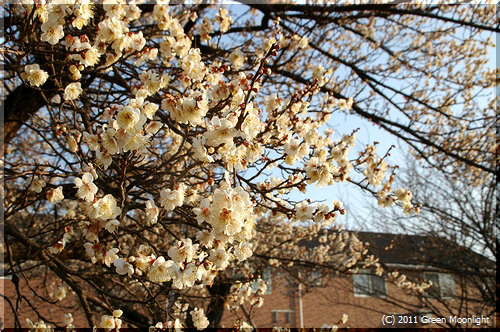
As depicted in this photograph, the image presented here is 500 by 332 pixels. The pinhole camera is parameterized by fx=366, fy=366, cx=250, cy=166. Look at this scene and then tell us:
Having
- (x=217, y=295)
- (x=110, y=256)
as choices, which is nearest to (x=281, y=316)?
(x=217, y=295)

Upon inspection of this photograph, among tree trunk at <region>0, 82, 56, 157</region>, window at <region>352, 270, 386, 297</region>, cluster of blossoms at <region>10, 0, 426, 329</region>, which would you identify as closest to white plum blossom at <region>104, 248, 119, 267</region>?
cluster of blossoms at <region>10, 0, 426, 329</region>

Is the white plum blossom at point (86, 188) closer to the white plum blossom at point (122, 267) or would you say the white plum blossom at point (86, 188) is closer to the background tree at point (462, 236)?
the white plum blossom at point (122, 267)

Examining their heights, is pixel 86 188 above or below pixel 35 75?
below

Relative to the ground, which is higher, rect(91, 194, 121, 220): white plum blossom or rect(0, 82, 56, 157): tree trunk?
rect(0, 82, 56, 157): tree trunk

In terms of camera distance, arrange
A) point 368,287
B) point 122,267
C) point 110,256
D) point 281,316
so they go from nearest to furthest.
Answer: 1. point 122,267
2. point 110,256
3. point 368,287
4. point 281,316

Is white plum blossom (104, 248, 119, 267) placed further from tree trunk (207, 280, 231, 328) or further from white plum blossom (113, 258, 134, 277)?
tree trunk (207, 280, 231, 328)

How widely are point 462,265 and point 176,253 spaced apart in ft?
26.1

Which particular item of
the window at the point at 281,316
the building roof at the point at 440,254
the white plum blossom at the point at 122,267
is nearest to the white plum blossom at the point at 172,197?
the white plum blossom at the point at 122,267

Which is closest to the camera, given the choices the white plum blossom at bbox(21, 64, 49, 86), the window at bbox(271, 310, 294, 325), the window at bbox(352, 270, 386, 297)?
the white plum blossom at bbox(21, 64, 49, 86)

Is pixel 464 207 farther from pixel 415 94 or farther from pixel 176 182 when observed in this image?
pixel 176 182

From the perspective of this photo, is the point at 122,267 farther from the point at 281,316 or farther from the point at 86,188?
the point at 281,316

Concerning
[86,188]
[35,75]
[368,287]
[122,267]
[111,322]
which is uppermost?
[35,75]

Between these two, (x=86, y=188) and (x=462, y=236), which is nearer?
(x=86, y=188)

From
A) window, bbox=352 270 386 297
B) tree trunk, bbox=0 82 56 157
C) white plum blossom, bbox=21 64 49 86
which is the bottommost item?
window, bbox=352 270 386 297
